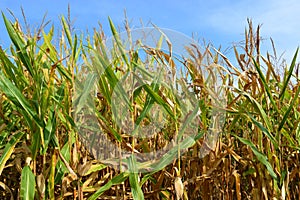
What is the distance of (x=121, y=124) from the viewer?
1.23m

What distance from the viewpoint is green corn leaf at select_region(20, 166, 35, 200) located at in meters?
1.03

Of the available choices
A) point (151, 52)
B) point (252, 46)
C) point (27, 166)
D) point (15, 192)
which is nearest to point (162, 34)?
point (151, 52)

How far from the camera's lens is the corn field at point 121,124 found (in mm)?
1104

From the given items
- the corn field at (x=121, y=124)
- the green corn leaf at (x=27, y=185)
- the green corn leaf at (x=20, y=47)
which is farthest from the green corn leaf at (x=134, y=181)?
the green corn leaf at (x=20, y=47)

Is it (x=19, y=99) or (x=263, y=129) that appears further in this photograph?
(x=263, y=129)

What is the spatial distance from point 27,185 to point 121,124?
0.34 meters

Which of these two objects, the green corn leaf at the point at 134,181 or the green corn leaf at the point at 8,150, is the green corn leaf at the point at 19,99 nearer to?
the green corn leaf at the point at 8,150

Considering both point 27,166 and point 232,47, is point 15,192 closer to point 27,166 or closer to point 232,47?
point 27,166

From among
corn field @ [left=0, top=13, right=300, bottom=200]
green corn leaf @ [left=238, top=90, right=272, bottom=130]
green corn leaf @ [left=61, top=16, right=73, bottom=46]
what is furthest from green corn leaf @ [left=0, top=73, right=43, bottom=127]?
green corn leaf @ [left=238, top=90, right=272, bottom=130]

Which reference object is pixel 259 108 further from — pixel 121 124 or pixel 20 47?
pixel 20 47

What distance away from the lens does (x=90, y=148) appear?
1268 mm

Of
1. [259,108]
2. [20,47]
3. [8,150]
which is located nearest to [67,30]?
[20,47]

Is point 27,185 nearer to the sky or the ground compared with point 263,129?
nearer to the ground

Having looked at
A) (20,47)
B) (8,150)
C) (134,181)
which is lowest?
(134,181)
